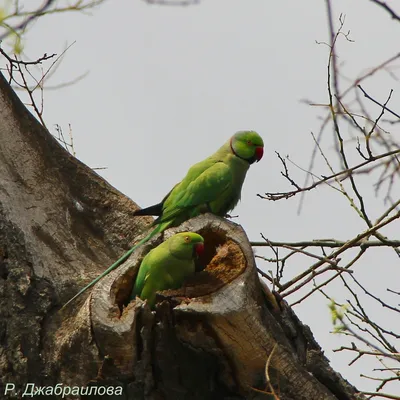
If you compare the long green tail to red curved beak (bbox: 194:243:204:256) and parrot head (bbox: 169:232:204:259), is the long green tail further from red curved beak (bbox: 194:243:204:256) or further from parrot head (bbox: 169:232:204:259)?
red curved beak (bbox: 194:243:204:256)

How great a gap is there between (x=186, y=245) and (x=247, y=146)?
1.36 meters

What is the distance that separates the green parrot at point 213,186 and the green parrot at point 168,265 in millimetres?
292

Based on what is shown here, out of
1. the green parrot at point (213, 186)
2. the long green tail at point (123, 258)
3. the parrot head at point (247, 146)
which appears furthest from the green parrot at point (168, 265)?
the parrot head at point (247, 146)

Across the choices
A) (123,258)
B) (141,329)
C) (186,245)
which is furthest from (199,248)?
(141,329)

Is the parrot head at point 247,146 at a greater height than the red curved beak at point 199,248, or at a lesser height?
greater

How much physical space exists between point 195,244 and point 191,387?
0.74m

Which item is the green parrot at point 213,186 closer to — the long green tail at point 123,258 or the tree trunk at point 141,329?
the long green tail at point 123,258

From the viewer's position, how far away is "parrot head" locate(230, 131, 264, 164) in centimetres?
459

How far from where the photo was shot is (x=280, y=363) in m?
3.09

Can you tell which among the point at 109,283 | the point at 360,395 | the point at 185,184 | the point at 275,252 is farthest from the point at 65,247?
the point at 360,395

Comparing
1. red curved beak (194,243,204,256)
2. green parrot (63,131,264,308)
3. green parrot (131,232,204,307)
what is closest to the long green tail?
green parrot (63,131,264,308)

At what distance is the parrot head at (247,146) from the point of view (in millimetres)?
4594

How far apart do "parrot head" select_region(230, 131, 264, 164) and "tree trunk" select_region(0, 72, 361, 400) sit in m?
1.05

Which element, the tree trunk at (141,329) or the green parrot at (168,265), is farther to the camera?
the green parrot at (168,265)
